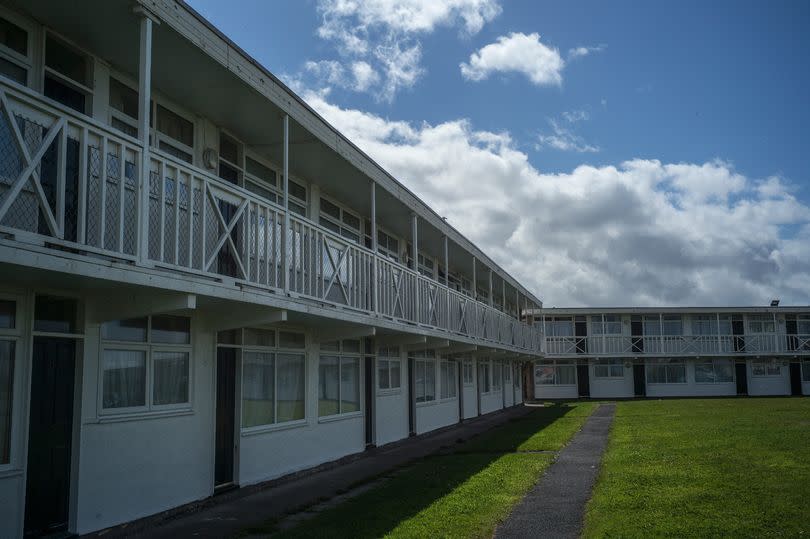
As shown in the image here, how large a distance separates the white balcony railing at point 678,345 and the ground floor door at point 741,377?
51.7 inches

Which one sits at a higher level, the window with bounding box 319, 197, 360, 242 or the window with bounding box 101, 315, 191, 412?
the window with bounding box 319, 197, 360, 242

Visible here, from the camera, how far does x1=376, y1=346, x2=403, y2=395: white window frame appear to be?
18203mm

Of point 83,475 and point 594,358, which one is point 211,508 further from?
point 594,358

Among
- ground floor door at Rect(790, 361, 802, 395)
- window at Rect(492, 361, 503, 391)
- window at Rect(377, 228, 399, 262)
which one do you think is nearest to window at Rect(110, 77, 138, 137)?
window at Rect(377, 228, 399, 262)

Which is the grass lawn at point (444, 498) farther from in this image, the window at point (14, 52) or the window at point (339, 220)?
the window at point (14, 52)

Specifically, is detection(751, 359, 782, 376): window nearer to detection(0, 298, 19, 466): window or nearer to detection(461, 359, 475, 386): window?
detection(461, 359, 475, 386): window

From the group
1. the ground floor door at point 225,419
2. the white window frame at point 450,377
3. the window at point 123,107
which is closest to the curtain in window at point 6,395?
the window at point 123,107

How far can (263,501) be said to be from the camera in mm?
10766

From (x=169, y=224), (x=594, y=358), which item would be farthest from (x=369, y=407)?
(x=594, y=358)

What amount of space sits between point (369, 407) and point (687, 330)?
111 ft

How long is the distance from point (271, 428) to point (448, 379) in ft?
43.8

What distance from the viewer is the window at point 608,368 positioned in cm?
4575

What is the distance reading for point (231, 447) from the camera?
11.5m

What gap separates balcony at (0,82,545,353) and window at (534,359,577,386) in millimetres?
34009
